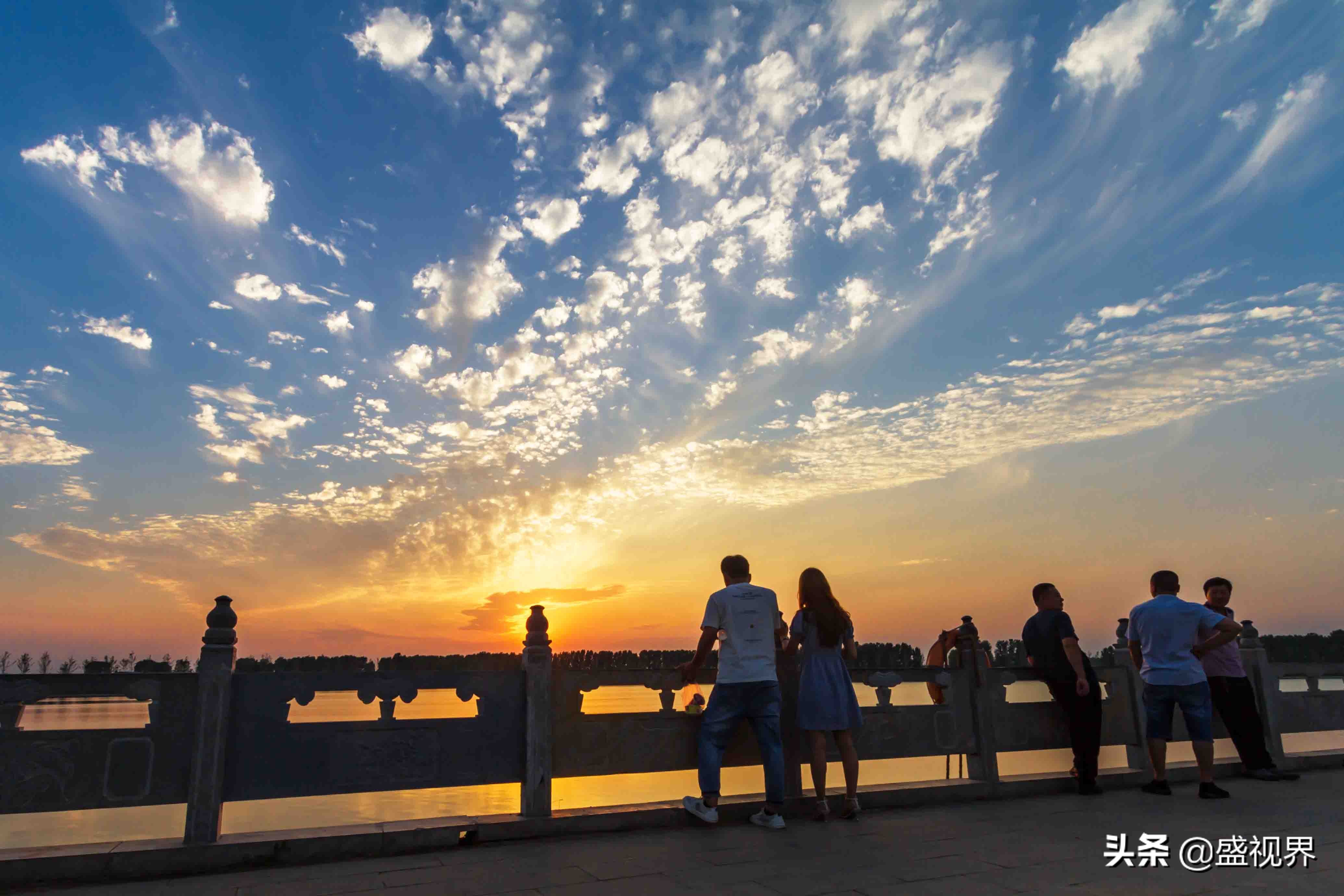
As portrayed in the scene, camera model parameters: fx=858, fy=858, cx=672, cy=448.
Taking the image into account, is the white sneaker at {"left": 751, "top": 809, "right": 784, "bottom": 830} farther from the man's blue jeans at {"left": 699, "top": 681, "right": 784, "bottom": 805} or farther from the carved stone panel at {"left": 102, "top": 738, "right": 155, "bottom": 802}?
the carved stone panel at {"left": 102, "top": 738, "right": 155, "bottom": 802}

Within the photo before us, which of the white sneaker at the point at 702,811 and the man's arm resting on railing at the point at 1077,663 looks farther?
the man's arm resting on railing at the point at 1077,663

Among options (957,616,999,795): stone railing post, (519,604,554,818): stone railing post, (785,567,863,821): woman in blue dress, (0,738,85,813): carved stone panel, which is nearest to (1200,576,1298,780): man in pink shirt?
(957,616,999,795): stone railing post

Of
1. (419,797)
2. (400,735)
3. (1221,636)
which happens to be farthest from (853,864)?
(419,797)

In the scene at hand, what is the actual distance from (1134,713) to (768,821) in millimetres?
5132

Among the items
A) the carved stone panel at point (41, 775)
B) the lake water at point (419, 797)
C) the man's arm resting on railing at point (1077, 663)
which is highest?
the man's arm resting on railing at point (1077, 663)

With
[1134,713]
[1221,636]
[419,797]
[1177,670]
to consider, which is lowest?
[419,797]

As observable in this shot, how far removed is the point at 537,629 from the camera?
658cm

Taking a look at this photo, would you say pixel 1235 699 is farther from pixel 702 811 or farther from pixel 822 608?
pixel 702 811

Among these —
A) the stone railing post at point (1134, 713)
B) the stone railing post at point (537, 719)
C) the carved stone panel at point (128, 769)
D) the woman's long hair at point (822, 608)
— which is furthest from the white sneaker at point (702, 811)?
the stone railing post at point (1134, 713)

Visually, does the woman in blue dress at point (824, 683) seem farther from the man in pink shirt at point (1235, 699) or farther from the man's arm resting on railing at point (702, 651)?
the man in pink shirt at point (1235, 699)

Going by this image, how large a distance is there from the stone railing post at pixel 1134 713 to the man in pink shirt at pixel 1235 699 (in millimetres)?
746

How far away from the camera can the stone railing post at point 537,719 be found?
20.2 ft

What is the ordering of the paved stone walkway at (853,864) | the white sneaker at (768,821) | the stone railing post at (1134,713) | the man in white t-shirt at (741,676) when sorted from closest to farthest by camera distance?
the paved stone walkway at (853,864)
the white sneaker at (768,821)
the man in white t-shirt at (741,676)
the stone railing post at (1134,713)

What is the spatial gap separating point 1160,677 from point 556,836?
5.19 meters
